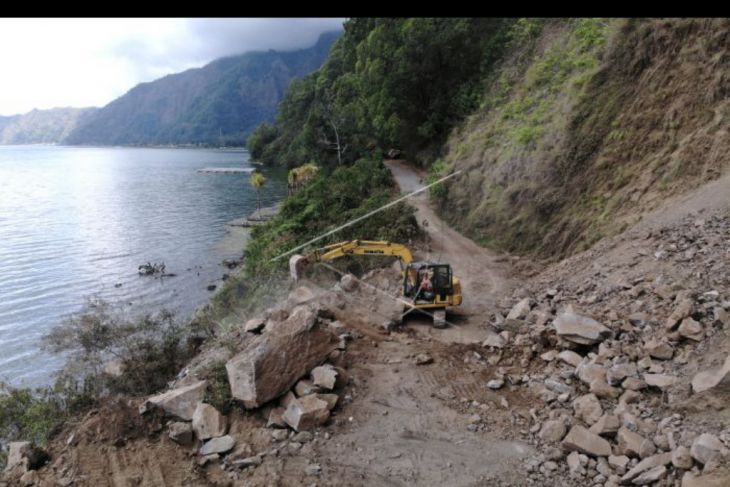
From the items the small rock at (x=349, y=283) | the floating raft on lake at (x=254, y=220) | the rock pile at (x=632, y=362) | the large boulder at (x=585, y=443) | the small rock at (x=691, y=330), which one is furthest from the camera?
Answer: the floating raft on lake at (x=254, y=220)

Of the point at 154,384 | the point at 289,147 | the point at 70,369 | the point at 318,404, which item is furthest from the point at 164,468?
the point at 289,147

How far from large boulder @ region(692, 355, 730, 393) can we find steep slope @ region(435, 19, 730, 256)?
361 inches

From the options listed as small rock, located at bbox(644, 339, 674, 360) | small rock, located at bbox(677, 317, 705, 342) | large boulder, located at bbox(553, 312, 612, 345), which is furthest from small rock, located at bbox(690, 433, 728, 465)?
large boulder, located at bbox(553, 312, 612, 345)

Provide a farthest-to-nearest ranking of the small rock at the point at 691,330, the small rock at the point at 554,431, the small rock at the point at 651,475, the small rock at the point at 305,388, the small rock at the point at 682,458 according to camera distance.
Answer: the small rock at the point at 305,388 → the small rock at the point at 691,330 → the small rock at the point at 554,431 → the small rock at the point at 651,475 → the small rock at the point at 682,458

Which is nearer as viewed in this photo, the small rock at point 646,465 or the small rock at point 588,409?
the small rock at point 646,465

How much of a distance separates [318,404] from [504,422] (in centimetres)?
440

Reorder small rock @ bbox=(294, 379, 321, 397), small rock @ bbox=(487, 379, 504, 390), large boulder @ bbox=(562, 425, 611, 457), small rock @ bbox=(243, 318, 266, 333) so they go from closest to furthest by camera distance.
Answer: large boulder @ bbox=(562, 425, 611, 457)
small rock @ bbox=(294, 379, 321, 397)
small rock @ bbox=(487, 379, 504, 390)
small rock @ bbox=(243, 318, 266, 333)

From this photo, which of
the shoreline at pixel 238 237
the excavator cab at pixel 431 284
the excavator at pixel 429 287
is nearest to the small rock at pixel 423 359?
the excavator at pixel 429 287

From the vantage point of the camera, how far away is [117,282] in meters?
34.4

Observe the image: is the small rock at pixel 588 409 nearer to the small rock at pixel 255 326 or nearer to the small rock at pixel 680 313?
the small rock at pixel 680 313

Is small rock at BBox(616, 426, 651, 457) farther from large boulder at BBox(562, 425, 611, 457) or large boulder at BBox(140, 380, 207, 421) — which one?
large boulder at BBox(140, 380, 207, 421)

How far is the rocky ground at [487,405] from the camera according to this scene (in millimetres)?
9969

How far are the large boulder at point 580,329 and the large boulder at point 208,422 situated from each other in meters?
9.02

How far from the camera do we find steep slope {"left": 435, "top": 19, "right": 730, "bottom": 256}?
18.3 meters
